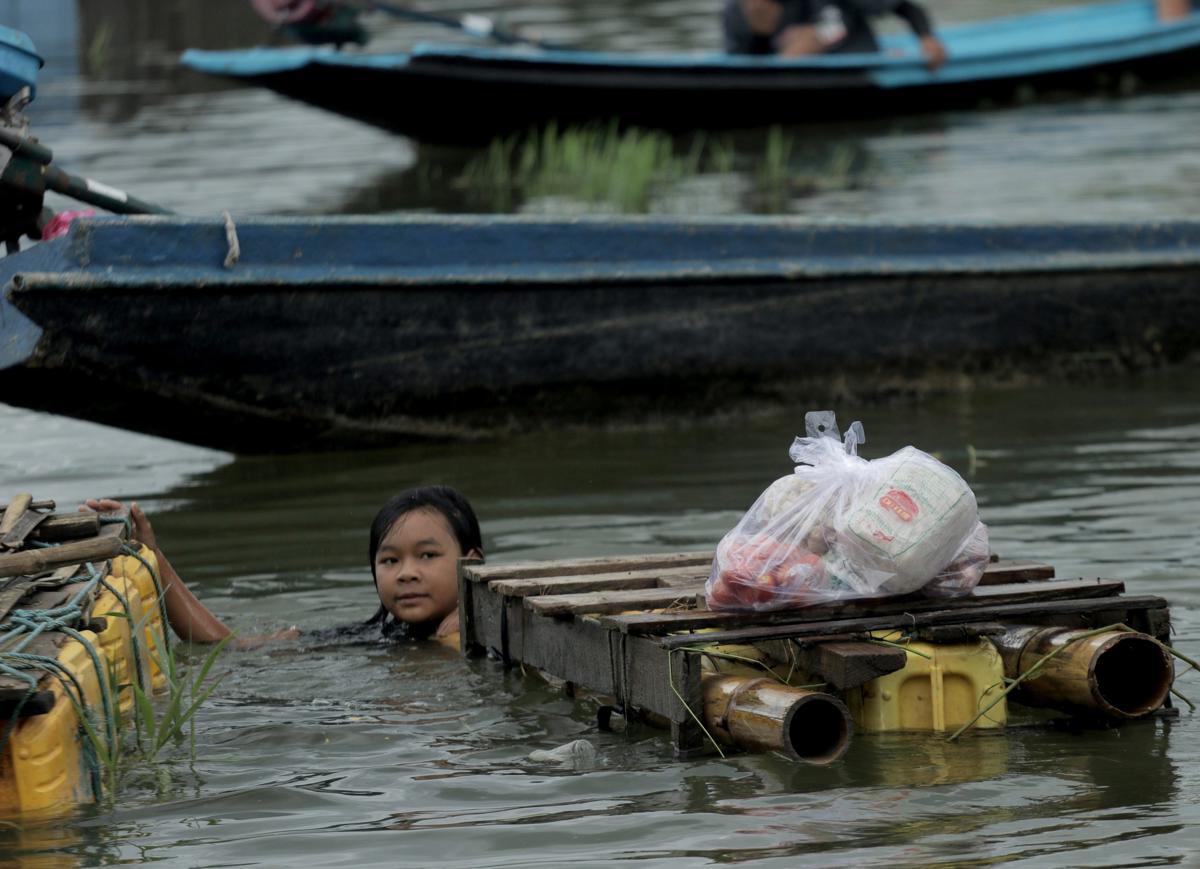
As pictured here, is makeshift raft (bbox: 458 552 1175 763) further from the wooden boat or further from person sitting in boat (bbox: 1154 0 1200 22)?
person sitting in boat (bbox: 1154 0 1200 22)

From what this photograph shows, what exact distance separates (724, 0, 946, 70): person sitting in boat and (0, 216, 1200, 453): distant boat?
5998 mm

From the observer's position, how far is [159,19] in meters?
24.8

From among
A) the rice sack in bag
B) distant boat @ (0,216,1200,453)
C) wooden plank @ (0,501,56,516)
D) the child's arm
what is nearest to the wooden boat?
distant boat @ (0,216,1200,453)

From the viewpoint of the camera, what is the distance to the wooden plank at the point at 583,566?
4.82 meters

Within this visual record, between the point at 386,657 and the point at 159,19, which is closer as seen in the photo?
the point at 386,657

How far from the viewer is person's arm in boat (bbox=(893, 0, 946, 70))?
13461mm

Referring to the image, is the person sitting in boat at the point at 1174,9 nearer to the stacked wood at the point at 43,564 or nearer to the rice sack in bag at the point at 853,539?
the rice sack in bag at the point at 853,539

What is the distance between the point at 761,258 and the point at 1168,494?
1.87 m

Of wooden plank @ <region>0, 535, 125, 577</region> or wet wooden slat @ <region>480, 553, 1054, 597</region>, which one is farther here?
wet wooden slat @ <region>480, 553, 1054, 597</region>

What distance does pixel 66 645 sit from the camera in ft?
12.7

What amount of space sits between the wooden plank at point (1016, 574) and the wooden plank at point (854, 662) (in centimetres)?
70

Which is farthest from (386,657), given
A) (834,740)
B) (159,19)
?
(159,19)

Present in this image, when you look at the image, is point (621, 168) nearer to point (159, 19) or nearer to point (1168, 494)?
point (1168, 494)

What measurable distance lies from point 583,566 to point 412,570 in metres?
0.60
